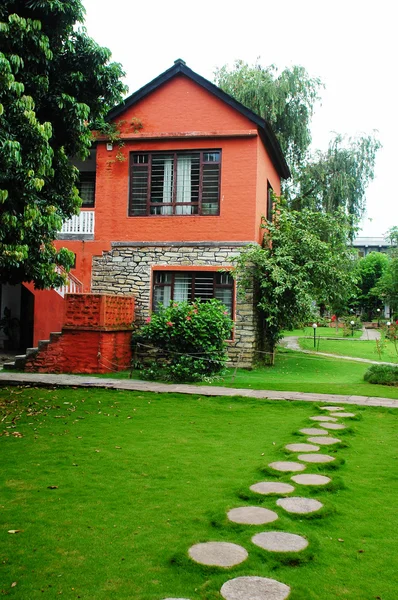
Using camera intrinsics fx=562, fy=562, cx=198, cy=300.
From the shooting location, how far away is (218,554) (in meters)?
3.41

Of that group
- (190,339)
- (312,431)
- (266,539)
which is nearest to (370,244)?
(190,339)

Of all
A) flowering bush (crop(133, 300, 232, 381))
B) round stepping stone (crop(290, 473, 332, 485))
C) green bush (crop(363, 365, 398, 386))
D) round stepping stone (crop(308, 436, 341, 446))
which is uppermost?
flowering bush (crop(133, 300, 232, 381))

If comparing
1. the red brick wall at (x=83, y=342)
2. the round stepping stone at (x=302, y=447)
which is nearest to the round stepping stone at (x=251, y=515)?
the round stepping stone at (x=302, y=447)

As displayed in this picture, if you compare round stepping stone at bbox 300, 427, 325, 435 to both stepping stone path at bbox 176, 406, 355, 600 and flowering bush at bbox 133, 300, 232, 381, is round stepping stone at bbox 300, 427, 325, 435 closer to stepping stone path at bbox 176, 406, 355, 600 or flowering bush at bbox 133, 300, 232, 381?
stepping stone path at bbox 176, 406, 355, 600

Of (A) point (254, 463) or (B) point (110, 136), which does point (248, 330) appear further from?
(A) point (254, 463)

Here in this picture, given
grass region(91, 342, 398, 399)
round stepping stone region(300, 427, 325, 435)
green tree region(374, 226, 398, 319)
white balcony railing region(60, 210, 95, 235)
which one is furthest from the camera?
green tree region(374, 226, 398, 319)

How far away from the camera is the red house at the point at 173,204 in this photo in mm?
14508

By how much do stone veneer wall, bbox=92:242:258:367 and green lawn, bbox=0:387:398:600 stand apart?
6037mm

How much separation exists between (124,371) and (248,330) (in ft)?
10.9

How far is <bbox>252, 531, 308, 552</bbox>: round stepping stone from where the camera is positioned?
3.47m

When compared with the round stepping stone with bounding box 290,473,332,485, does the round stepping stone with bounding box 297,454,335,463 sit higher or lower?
lower

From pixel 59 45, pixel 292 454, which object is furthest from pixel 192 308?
pixel 292 454

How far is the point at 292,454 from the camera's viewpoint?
19.3 ft

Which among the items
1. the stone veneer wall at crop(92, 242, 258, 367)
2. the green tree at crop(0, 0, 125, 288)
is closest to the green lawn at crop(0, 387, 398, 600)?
the green tree at crop(0, 0, 125, 288)
